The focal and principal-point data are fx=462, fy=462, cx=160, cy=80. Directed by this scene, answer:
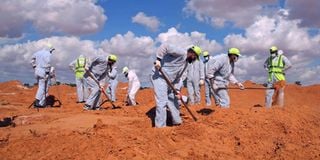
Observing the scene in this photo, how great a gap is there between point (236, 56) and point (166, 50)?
2519mm

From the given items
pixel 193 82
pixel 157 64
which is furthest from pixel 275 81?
pixel 157 64

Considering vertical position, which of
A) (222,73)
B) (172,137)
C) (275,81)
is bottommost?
(172,137)

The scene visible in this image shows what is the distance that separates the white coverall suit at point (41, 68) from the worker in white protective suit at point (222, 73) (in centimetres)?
568

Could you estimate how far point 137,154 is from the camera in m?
6.35

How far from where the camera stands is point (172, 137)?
7.55m

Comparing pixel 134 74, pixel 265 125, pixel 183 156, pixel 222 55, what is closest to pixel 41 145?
pixel 183 156

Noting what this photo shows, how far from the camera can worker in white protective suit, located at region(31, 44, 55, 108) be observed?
13.9 metres

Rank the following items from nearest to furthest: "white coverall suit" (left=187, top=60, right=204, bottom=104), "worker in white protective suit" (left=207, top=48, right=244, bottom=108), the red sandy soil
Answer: the red sandy soil < "worker in white protective suit" (left=207, top=48, right=244, bottom=108) < "white coverall suit" (left=187, top=60, right=204, bottom=104)

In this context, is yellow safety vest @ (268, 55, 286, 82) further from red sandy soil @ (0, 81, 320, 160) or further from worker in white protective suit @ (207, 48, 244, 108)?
worker in white protective suit @ (207, 48, 244, 108)

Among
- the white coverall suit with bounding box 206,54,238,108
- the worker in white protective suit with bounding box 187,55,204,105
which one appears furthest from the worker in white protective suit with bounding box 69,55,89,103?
the white coverall suit with bounding box 206,54,238,108

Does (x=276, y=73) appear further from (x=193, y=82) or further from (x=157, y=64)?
(x=157, y=64)

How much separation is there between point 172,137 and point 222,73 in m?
3.47

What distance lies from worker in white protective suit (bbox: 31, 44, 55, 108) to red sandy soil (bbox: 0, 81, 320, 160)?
293cm

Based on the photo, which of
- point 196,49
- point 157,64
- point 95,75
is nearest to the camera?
point 157,64
